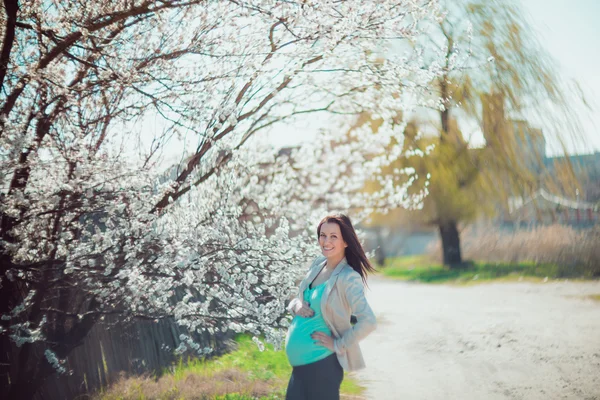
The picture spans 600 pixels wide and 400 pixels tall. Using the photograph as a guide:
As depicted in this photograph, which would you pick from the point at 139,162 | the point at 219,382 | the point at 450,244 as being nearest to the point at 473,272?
→ the point at 450,244

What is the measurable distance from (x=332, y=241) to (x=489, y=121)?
9.11 m

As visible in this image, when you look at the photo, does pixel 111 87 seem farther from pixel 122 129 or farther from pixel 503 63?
pixel 503 63

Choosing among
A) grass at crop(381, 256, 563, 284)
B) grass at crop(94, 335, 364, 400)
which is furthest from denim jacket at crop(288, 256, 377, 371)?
grass at crop(381, 256, 563, 284)

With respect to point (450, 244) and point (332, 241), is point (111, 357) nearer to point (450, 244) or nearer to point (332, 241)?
point (332, 241)

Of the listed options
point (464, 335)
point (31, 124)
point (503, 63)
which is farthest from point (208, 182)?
point (503, 63)

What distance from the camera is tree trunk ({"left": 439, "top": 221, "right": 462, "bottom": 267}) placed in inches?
561

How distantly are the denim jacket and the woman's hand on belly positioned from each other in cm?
2

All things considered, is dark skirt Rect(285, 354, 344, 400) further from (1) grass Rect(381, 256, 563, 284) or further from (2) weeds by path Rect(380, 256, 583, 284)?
(1) grass Rect(381, 256, 563, 284)

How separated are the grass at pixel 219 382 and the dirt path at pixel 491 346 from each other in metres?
0.76

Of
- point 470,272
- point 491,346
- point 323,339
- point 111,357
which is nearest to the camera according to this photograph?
point 323,339

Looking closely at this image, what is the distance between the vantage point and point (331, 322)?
2430mm

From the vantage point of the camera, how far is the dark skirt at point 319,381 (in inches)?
93.8

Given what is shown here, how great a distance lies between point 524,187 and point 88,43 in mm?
9337

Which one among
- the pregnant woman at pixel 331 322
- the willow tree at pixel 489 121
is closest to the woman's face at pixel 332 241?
the pregnant woman at pixel 331 322
